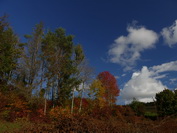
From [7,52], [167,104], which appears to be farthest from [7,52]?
[167,104]

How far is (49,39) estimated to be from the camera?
2152 cm

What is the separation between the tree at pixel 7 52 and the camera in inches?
670

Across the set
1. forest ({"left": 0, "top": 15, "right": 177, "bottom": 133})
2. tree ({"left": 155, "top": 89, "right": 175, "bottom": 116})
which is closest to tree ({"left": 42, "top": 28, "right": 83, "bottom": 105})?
forest ({"left": 0, "top": 15, "right": 177, "bottom": 133})

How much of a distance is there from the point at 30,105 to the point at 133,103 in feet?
52.4

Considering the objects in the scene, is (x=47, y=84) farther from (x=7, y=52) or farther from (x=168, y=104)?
(x=168, y=104)

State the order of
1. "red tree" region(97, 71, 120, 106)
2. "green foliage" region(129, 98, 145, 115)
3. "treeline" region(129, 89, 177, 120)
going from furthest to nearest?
"red tree" region(97, 71, 120, 106) < "green foliage" region(129, 98, 145, 115) < "treeline" region(129, 89, 177, 120)

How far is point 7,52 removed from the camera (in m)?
18.6

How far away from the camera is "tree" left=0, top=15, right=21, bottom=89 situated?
17.0 meters

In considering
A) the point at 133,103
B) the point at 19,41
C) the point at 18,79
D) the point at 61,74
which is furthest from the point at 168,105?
the point at 19,41

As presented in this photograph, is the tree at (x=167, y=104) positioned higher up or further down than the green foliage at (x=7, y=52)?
further down

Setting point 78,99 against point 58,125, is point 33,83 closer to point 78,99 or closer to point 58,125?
point 78,99

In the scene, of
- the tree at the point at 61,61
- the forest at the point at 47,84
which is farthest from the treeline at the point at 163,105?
the tree at the point at 61,61

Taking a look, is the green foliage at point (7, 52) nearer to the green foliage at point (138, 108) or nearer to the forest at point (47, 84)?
the forest at point (47, 84)

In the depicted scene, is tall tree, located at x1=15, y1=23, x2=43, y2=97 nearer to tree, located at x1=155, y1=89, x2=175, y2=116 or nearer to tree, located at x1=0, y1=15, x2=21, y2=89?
tree, located at x1=0, y1=15, x2=21, y2=89
